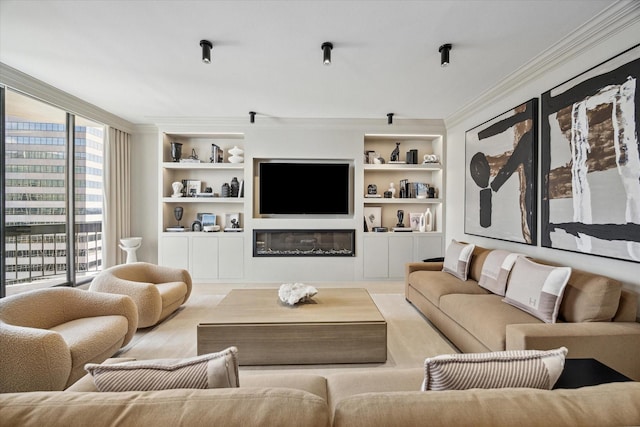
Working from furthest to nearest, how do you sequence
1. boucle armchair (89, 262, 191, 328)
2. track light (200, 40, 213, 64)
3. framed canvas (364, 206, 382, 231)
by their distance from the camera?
framed canvas (364, 206, 382, 231) → boucle armchair (89, 262, 191, 328) → track light (200, 40, 213, 64)

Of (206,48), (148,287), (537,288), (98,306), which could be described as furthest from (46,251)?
(537,288)

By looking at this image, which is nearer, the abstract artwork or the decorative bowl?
the abstract artwork

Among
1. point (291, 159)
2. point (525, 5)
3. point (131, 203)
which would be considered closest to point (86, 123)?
point (131, 203)

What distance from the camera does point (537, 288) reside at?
215cm

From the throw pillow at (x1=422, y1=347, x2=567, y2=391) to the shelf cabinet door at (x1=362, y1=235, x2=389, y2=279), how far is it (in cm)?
379

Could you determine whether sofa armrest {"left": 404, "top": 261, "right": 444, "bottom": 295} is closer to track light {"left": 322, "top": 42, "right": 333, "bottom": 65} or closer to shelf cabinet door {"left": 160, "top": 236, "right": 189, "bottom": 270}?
track light {"left": 322, "top": 42, "right": 333, "bottom": 65}

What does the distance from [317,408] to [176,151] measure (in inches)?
193

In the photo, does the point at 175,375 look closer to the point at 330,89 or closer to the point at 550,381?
the point at 550,381

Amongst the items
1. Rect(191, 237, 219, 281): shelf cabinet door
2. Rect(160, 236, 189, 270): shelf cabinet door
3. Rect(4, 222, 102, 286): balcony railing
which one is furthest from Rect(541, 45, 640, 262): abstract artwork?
Rect(4, 222, 102, 286): balcony railing

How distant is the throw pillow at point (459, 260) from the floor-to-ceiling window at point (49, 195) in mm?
4794

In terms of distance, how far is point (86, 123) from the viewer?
4.29 metres

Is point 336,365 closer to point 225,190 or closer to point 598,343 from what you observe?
point 598,343

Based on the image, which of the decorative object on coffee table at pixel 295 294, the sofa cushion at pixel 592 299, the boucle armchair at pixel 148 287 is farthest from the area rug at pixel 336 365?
the sofa cushion at pixel 592 299

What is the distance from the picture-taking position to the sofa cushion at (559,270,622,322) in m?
1.89
